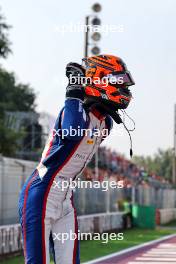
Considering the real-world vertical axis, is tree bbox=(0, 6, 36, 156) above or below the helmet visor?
above

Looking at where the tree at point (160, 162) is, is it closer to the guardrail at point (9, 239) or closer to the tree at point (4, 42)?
the tree at point (4, 42)

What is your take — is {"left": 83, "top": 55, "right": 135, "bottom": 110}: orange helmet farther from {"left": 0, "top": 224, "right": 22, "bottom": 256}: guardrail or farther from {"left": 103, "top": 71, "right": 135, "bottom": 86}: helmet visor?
Answer: {"left": 0, "top": 224, "right": 22, "bottom": 256}: guardrail

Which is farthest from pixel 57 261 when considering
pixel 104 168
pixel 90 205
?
pixel 104 168

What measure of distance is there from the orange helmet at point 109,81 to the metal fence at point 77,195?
1086 cm

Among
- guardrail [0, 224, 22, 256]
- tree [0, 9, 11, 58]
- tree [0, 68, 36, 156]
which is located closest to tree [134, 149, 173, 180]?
tree [0, 68, 36, 156]

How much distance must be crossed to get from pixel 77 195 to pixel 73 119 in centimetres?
1636

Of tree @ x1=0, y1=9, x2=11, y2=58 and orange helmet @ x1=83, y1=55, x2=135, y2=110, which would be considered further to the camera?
tree @ x1=0, y1=9, x2=11, y2=58

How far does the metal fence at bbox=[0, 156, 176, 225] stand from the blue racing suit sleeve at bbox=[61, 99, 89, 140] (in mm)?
10924

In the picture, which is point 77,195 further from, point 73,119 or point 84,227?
point 73,119

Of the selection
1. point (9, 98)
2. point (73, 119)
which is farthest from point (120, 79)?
point (9, 98)

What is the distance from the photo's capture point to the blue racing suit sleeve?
456 centimetres

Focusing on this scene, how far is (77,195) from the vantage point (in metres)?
20.8

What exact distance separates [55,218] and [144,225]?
2517 cm

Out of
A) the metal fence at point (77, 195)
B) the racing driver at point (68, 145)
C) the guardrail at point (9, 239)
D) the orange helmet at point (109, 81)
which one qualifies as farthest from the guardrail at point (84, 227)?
the orange helmet at point (109, 81)
